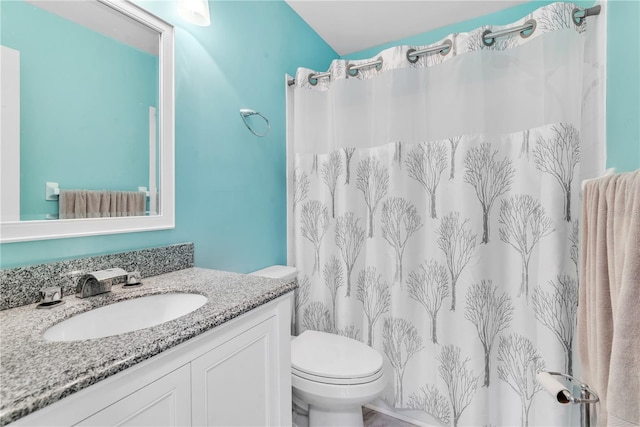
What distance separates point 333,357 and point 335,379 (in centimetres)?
15

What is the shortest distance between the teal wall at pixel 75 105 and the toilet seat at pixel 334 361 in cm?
104

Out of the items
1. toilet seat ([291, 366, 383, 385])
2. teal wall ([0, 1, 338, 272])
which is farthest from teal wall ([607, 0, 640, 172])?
teal wall ([0, 1, 338, 272])

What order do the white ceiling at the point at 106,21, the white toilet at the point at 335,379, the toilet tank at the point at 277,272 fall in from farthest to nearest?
1. the toilet tank at the point at 277,272
2. the white toilet at the point at 335,379
3. the white ceiling at the point at 106,21

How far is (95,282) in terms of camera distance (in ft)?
3.06

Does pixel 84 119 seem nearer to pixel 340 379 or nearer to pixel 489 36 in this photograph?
pixel 340 379

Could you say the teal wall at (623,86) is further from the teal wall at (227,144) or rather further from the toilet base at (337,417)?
the teal wall at (227,144)

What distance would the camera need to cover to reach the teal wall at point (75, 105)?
0.89 m

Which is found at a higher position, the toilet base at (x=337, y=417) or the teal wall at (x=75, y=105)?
the teal wall at (x=75, y=105)

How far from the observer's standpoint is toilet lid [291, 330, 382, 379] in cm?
128

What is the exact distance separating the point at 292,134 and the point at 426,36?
50.9 inches

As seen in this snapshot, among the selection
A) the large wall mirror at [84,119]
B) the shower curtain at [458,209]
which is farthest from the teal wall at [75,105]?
the shower curtain at [458,209]

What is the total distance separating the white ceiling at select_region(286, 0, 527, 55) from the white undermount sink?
192 cm

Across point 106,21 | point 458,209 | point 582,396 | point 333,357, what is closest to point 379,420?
point 333,357

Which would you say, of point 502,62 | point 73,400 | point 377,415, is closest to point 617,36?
point 502,62
